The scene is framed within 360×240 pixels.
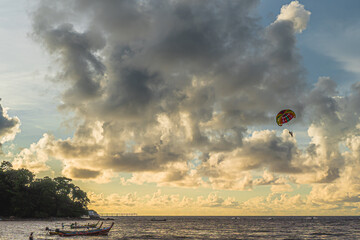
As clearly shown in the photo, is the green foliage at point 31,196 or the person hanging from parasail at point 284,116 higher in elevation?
the person hanging from parasail at point 284,116

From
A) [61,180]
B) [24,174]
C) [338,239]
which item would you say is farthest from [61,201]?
[338,239]

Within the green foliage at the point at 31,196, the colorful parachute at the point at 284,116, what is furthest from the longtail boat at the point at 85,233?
the green foliage at the point at 31,196

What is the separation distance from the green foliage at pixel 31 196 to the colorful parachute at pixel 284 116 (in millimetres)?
113969

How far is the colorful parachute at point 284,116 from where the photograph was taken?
70.4 meters

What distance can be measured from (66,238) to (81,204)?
10826cm

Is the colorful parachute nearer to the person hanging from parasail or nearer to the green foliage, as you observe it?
the person hanging from parasail

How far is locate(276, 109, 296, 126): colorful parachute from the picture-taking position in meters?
70.4

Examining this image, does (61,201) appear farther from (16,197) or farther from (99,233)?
(99,233)

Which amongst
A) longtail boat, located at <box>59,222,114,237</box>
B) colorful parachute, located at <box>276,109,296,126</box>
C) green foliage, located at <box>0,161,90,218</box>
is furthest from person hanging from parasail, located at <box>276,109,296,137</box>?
green foliage, located at <box>0,161,90,218</box>

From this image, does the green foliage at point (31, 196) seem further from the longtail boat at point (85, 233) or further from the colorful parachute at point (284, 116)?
the colorful parachute at point (284, 116)

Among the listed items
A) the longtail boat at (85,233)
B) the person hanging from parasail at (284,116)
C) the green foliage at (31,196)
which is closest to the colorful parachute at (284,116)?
the person hanging from parasail at (284,116)

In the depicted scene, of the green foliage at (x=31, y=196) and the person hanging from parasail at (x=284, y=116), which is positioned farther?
the green foliage at (x=31, y=196)

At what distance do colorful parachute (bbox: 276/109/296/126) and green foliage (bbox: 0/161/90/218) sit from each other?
114 m

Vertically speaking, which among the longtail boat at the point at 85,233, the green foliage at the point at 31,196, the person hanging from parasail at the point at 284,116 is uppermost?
the person hanging from parasail at the point at 284,116
